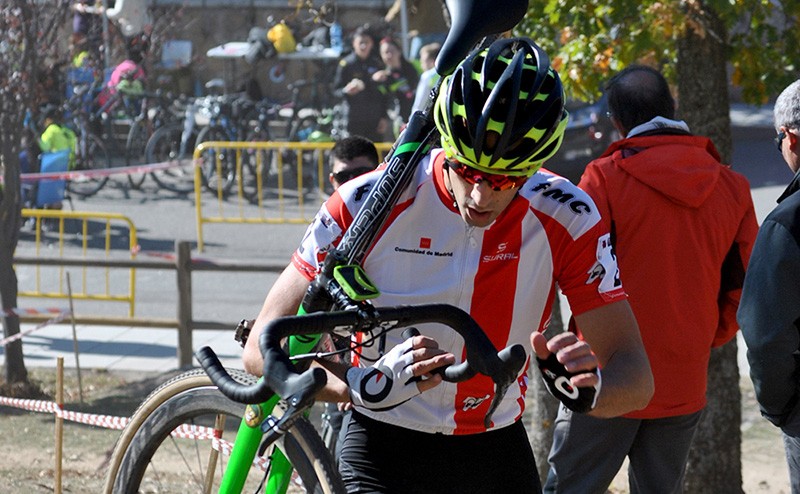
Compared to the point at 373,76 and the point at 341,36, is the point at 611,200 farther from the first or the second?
the point at 341,36

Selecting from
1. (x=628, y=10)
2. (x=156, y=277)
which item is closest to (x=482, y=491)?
(x=628, y=10)

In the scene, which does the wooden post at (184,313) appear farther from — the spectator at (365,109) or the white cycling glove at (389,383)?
the white cycling glove at (389,383)

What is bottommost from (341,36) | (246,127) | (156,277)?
→ (156,277)

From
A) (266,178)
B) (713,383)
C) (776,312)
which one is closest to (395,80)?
(266,178)

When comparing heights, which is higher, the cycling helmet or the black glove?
the cycling helmet

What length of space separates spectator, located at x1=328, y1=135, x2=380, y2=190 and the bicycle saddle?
267cm

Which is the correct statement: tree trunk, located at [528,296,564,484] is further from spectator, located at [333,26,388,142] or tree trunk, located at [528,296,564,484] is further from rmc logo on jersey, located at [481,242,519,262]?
spectator, located at [333,26,388,142]

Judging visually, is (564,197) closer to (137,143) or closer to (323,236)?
(323,236)

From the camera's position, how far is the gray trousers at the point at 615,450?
4371 mm

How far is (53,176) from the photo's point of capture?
15.1 metres

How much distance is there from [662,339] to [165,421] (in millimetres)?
1917

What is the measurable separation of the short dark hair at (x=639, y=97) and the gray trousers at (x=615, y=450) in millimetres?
1145

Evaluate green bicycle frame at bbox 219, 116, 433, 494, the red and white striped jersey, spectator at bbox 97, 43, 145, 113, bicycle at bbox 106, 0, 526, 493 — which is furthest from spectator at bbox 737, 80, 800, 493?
spectator at bbox 97, 43, 145, 113

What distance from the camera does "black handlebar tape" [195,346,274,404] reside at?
243cm
